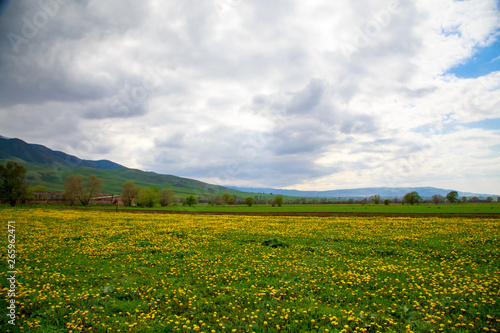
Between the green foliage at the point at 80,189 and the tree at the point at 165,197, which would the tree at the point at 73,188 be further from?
the tree at the point at 165,197

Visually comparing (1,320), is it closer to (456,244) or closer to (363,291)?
(363,291)

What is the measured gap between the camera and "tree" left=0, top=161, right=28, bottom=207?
7669 centimetres

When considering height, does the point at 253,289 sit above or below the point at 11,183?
below

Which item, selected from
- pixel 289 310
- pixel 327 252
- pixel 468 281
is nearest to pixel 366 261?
pixel 327 252

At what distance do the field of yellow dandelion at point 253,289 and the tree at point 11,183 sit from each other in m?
84.2

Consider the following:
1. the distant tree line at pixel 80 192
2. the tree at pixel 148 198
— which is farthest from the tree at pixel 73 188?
the tree at pixel 148 198

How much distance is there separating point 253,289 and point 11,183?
331 ft

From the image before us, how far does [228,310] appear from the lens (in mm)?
8578

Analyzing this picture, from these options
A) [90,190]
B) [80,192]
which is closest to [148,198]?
[90,190]

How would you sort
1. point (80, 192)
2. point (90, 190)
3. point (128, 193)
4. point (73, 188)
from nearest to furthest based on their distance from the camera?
point (73, 188), point (80, 192), point (90, 190), point (128, 193)

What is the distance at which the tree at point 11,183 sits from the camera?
252 ft

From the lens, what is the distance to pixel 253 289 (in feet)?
33.8

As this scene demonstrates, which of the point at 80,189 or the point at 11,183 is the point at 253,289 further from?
the point at 80,189

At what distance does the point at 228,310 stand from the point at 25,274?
1017 cm
